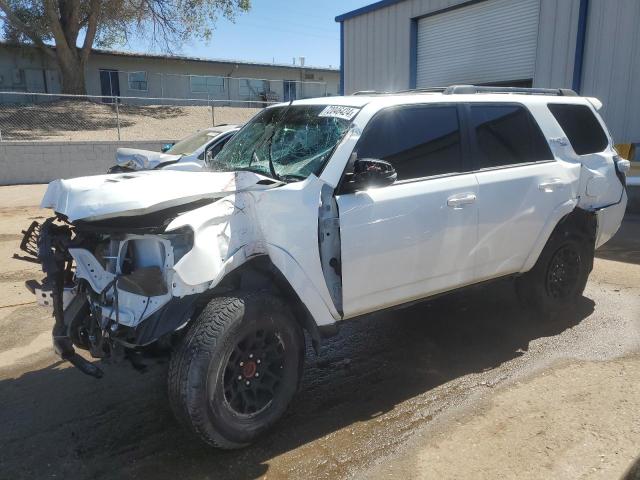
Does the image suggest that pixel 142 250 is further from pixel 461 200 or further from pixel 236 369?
pixel 461 200

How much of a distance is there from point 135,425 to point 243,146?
7.19 ft

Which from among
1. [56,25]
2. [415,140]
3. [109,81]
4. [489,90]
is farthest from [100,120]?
[415,140]

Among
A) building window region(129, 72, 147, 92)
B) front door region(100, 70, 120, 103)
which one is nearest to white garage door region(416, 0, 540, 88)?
building window region(129, 72, 147, 92)

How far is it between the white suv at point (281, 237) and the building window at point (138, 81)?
31402 mm

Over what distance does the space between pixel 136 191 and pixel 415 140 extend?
1.97 m

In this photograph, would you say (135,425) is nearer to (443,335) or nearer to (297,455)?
(297,455)

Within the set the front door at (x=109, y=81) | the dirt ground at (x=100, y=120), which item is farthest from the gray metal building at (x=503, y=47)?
the front door at (x=109, y=81)

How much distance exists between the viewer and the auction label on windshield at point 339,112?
12.0 feet

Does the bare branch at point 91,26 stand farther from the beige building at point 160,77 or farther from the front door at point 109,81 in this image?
the front door at point 109,81

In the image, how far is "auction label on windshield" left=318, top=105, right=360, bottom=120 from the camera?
144 inches

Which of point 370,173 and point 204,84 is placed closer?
point 370,173

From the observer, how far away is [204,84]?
33.6m

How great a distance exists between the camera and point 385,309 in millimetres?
3799

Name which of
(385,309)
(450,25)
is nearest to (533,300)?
(385,309)
